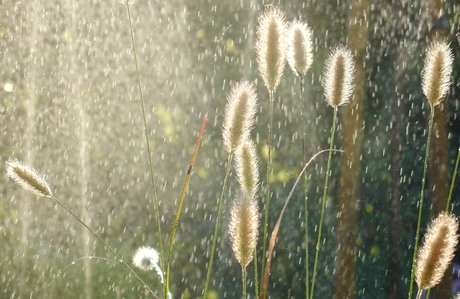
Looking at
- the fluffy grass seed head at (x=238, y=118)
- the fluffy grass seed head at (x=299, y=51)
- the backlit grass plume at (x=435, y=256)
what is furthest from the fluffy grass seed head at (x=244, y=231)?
the fluffy grass seed head at (x=299, y=51)

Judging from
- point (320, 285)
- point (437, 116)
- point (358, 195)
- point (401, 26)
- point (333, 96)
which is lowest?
point (333, 96)

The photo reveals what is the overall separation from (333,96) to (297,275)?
2.06 metres

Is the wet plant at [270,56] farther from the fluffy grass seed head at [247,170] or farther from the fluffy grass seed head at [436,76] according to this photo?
the fluffy grass seed head at [436,76]

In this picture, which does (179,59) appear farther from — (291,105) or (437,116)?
(437,116)

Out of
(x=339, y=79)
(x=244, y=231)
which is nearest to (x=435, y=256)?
(x=244, y=231)

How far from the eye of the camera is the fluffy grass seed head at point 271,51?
45.1 inches

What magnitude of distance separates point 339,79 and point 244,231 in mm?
384

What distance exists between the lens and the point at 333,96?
1257 millimetres

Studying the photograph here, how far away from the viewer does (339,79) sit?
1265 mm

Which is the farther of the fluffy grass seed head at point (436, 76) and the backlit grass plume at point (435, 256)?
the fluffy grass seed head at point (436, 76)

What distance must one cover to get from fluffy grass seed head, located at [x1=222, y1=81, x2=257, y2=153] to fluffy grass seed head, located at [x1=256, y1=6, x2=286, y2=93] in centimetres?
4

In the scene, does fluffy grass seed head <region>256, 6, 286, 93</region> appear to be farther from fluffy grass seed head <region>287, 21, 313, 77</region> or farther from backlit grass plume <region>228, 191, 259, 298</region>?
backlit grass plume <region>228, 191, 259, 298</region>

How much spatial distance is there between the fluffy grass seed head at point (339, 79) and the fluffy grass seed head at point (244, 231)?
12.5 inches

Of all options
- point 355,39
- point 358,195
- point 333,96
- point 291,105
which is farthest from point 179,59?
point 333,96
